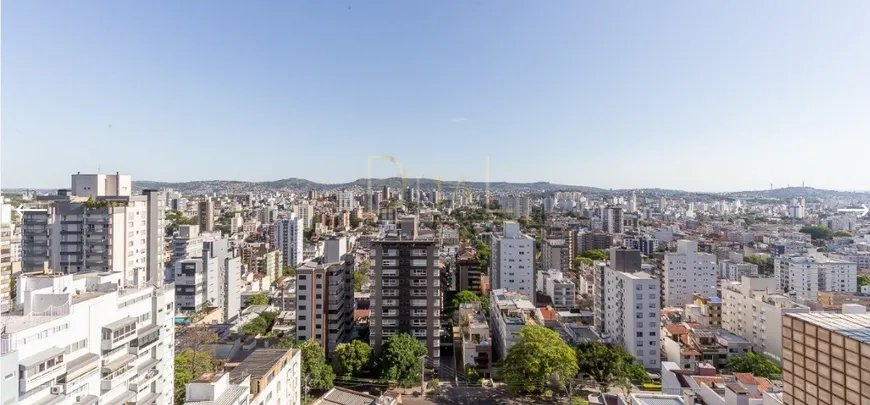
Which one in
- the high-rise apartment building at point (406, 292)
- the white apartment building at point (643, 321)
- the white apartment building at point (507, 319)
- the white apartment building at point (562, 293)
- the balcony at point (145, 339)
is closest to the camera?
the balcony at point (145, 339)

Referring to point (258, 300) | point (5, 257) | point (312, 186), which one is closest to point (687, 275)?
point (258, 300)

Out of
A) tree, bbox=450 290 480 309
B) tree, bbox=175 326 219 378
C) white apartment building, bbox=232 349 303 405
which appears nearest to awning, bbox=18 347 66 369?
white apartment building, bbox=232 349 303 405

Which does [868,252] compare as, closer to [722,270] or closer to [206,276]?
[722,270]

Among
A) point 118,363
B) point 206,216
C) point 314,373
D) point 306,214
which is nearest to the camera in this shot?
point 118,363

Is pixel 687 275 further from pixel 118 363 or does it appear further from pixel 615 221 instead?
pixel 615 221

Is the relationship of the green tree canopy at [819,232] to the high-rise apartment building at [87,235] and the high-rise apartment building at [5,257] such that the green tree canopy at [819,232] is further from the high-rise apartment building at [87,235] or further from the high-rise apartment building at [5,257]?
the high-rise apartment building at [5,257]

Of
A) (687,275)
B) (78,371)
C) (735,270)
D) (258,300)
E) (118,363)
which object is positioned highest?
(78,371)

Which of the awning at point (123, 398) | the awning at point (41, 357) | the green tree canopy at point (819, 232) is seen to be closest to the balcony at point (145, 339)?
the awning at point (123, 398)
